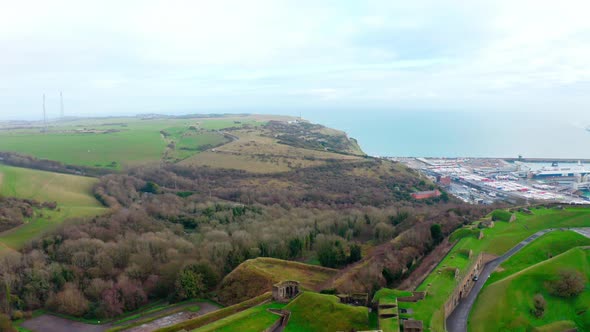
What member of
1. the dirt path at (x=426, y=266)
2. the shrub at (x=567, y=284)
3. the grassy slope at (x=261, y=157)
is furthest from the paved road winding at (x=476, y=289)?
the grassy slope at (x=261, y=157)

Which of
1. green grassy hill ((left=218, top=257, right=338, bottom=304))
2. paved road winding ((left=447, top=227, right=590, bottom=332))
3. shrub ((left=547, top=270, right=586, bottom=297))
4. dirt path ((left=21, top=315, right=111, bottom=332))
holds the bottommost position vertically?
dirt path ((left=21, top=315, right=111, bottom=332))

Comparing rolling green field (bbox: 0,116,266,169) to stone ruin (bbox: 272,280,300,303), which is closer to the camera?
stone ruin (bbox: 272,280,300,303)

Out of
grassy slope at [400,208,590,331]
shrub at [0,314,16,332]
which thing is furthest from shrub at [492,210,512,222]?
shrub at [0,314,16,332]

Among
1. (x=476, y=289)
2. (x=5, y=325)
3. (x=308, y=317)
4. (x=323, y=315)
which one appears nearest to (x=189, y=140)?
(x=5, y=325)

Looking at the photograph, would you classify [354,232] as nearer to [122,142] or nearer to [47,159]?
[47,159]

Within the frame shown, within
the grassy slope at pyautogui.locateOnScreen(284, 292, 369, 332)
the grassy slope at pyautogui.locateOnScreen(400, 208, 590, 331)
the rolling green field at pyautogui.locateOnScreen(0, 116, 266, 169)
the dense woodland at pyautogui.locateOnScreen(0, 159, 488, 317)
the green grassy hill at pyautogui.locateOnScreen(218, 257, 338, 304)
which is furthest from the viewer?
the rolling green field at pyautogui.locateOnScreen(0, 116, 266, 169)

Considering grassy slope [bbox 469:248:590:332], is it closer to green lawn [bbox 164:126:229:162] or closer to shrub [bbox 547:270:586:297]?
shrub [bbox 547:270:586:297]

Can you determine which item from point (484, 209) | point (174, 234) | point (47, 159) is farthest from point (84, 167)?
point (484, 209)
